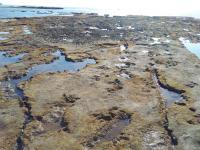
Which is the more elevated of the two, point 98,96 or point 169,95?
point 169,95

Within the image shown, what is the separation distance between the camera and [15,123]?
43.6m

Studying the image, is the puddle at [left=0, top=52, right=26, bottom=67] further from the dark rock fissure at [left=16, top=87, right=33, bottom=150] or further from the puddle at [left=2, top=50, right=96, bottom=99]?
the dark rock fissure at [left=16, top=87, right=33, bottom=150]

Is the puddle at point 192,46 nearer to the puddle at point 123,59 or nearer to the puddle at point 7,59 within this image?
the puddle at point 123,59

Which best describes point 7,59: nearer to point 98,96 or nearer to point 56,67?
point 56,67

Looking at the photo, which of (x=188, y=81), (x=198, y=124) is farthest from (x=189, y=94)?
(x=198, y=124)

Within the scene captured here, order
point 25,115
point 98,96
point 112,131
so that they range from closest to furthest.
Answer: point 112,131
point 25,115
point 98,96

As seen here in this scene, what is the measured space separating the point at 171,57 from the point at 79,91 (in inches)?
1246

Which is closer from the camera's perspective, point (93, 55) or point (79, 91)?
point (79, 91)

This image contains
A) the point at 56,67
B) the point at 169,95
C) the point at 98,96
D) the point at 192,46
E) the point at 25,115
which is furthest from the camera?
the point at 192,46

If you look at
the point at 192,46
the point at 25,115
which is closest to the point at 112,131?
A: the point at 25,115

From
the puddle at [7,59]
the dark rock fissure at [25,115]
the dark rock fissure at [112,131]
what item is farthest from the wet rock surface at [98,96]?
the puddle at [7,59]

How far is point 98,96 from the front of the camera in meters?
53.4

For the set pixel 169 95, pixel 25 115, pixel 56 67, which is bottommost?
pixel 25 115

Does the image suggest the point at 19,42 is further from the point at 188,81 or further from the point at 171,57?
the point at 188,81
